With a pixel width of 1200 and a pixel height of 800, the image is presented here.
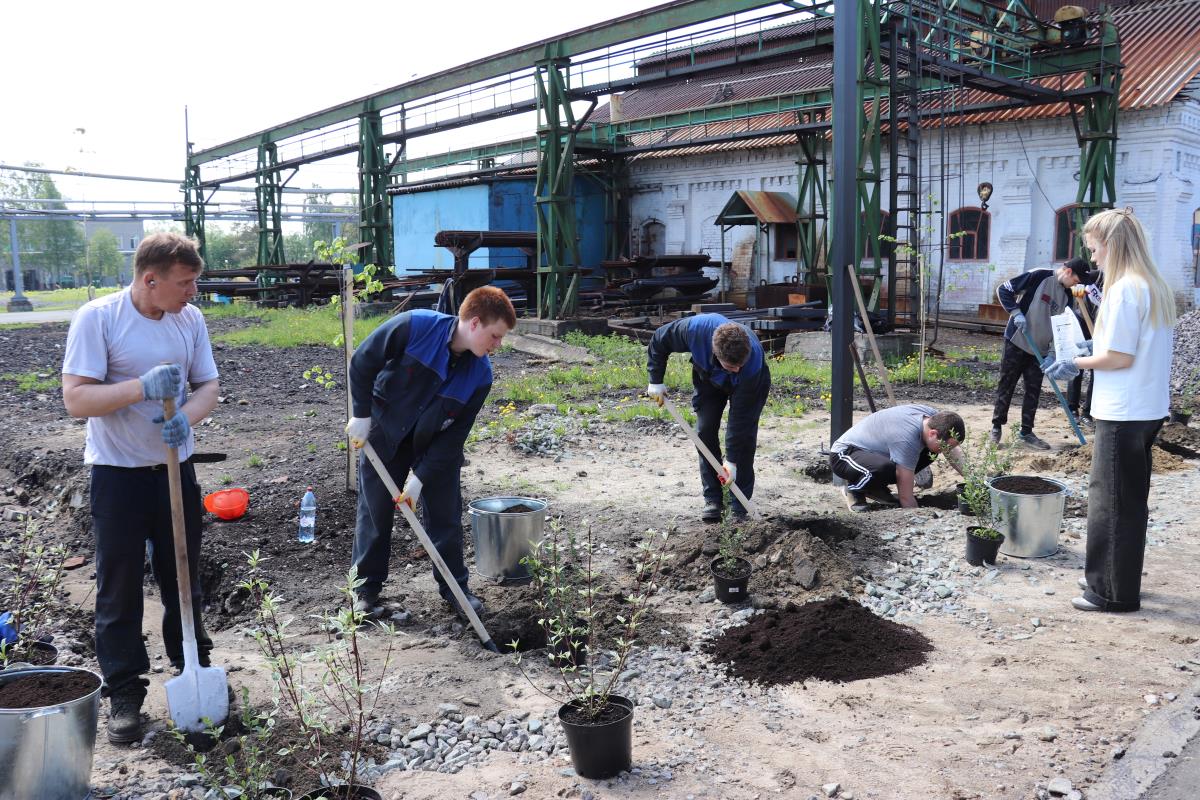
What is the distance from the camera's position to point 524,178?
25.1 m

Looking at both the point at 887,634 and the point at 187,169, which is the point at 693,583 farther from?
the point at 187,169

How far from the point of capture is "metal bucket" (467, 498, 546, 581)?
5.18 m

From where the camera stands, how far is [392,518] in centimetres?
461

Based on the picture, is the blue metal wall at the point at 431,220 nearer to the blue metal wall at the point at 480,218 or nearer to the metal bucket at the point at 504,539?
the blue metal wall at the point at 480,218

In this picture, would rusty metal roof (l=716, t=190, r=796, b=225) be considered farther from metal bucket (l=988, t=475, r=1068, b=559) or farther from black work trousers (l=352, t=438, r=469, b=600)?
black work trousers (l=352, t=438, r=469, b=600)

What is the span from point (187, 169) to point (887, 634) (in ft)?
120

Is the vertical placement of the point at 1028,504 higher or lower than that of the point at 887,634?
higher

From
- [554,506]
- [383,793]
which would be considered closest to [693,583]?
[554,506]

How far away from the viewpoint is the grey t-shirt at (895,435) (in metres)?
6.15

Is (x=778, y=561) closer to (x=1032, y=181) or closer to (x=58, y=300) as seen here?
(x=1032, y=181)

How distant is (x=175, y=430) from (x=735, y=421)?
3785 mm

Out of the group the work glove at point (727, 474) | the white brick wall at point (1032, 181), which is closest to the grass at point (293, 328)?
the work glove at point (727, 474)

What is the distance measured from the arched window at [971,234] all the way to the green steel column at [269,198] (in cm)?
2076

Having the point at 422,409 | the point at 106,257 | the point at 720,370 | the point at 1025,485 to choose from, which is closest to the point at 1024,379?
the point at 1025,485
